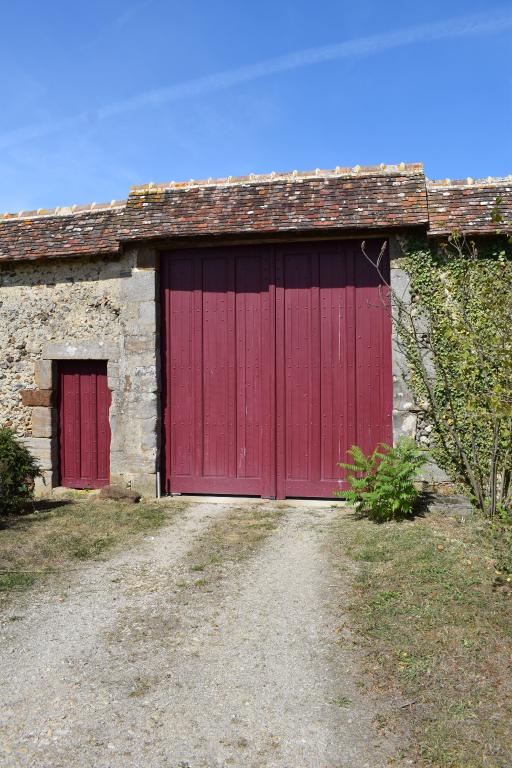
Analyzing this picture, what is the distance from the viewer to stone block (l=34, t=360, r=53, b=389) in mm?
9492

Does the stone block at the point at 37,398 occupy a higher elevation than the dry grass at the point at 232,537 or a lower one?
higher

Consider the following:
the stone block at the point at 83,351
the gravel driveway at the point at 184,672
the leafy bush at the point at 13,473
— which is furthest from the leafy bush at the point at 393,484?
the leafy bush at the point at 13,473

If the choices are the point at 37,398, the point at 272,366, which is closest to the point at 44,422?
the point at 37,398

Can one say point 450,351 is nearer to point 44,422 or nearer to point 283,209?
point 283,209

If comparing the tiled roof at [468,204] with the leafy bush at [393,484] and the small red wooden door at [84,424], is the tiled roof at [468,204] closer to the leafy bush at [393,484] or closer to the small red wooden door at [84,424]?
the leafy bush at [393,484]

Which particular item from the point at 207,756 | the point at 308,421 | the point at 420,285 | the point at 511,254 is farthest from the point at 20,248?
the point at 207,756

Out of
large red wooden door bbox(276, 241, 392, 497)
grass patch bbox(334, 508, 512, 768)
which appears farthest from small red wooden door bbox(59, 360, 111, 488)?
grass patch bbox(334, 508, 512, 768)

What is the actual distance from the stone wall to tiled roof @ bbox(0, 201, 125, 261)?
0.23 meters

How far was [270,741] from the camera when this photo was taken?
3.09m

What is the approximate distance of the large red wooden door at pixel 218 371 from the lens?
28.9ft

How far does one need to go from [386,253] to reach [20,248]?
17.8 feet

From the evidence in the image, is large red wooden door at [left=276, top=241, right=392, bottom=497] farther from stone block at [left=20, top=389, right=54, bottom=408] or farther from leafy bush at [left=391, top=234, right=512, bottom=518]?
stone block at [left=20, top=389, right=54, bottom=408]

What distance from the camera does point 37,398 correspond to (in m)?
9.55

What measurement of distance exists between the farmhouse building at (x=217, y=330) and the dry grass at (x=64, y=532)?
84 cm
